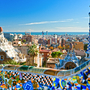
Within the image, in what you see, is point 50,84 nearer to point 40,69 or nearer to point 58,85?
point 58,85

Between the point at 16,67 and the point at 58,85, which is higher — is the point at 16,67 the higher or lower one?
the higher one

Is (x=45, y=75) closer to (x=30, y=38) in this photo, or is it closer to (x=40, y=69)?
(x=40, y=69)

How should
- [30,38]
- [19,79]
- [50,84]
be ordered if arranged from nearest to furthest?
[50,84], [19,79], [30,38]

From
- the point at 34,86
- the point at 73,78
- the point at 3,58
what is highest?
the point at 73,78

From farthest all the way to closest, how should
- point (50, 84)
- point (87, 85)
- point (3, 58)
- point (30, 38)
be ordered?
1. point (30, 38)
2. point (3, 58)
3. point (50, 84)
4. point (87, 85)

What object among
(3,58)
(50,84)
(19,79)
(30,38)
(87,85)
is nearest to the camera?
(87,85)

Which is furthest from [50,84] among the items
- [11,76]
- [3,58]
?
[3,58]

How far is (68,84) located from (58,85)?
271 millimetres

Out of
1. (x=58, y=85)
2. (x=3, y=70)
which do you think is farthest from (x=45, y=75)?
(x=3, y=70)

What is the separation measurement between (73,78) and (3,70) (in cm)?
222

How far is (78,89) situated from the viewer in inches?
131

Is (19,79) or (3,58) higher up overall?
(19,79)

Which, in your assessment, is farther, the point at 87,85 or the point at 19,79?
the point at 19,79

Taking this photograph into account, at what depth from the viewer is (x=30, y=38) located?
7150 centimetres
